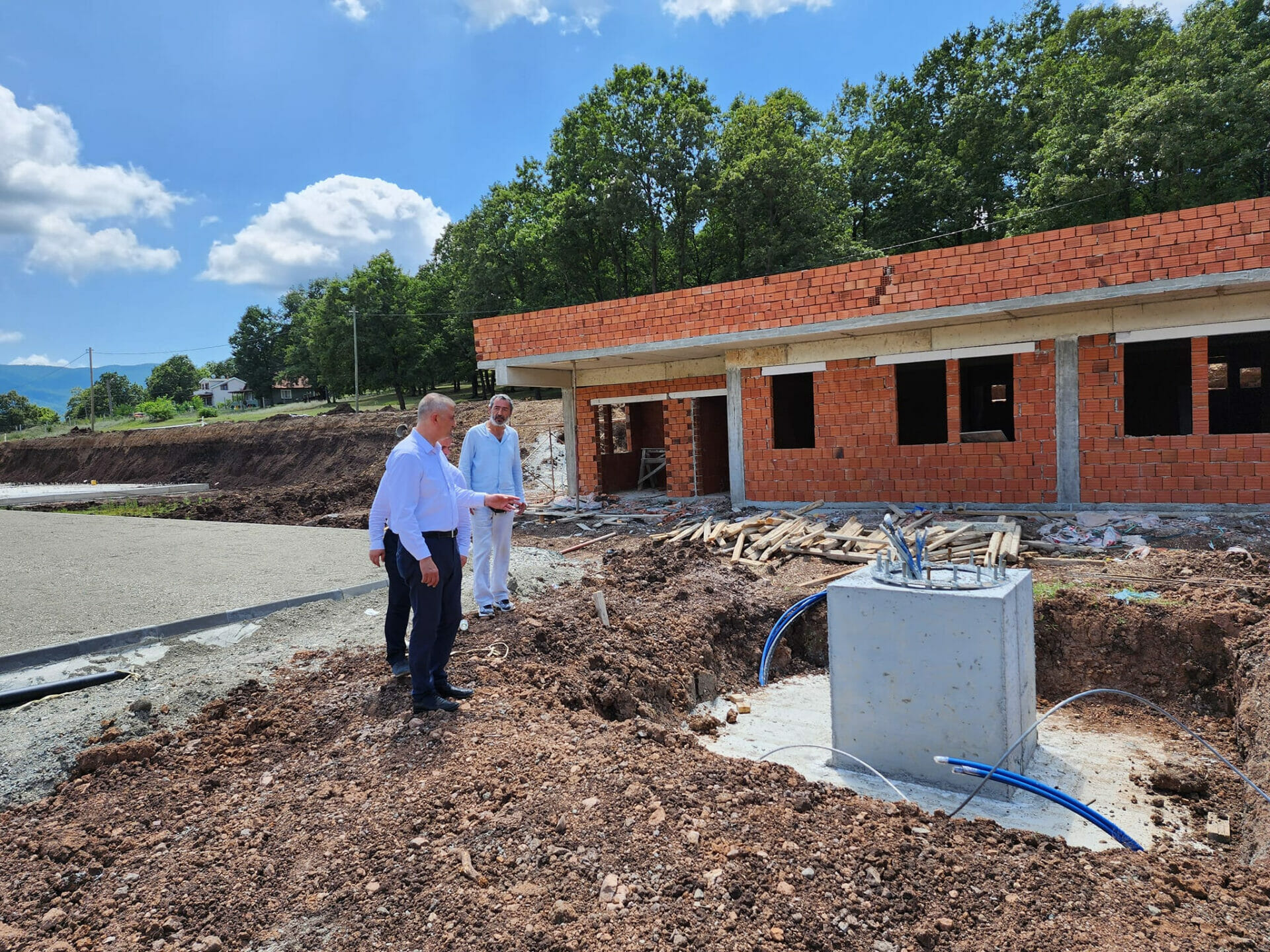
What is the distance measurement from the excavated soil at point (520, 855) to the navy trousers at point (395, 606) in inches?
12.4

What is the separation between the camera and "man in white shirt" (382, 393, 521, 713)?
4.37 m

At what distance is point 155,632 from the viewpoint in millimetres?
6184

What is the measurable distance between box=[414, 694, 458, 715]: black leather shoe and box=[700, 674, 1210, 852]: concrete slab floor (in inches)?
82.1

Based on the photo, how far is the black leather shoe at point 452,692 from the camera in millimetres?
4809

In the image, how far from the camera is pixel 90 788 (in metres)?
3.91

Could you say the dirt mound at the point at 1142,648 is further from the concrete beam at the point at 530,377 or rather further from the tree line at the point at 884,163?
the tree line at the point at 884,163

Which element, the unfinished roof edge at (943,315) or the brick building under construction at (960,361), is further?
the brick building under construction at (960,361)

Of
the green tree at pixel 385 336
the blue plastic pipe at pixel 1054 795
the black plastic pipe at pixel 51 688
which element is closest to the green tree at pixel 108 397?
the green tree at pixel 385 336

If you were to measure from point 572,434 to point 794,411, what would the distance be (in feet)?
18.4

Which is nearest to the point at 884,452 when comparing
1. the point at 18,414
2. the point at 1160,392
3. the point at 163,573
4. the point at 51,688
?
the point at 1160,392

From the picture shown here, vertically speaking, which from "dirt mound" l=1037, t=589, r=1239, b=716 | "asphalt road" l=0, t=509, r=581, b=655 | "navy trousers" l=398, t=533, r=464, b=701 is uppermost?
"navy trousers" l=398, t=533, r=464, b=701

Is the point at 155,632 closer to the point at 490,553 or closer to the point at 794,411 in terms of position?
the point at 490,553

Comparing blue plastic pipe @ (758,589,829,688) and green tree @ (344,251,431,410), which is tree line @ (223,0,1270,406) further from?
blue plastic pipe @ (758,589,829,688)

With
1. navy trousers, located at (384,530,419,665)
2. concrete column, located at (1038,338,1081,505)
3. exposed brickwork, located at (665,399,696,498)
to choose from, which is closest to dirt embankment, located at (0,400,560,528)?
exposed brickwork, located at (665,399,696,498)
